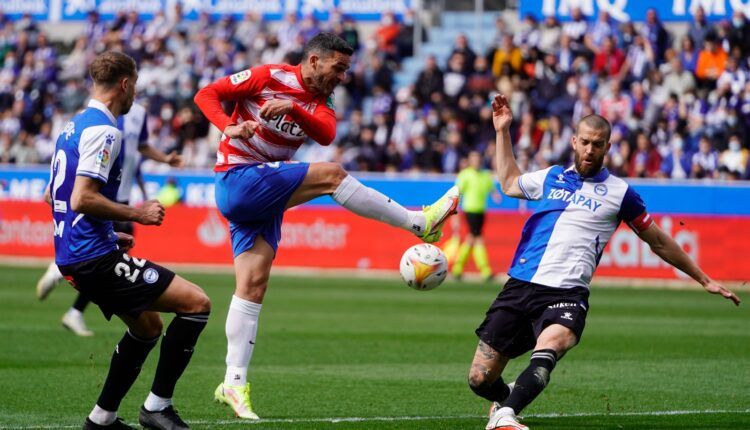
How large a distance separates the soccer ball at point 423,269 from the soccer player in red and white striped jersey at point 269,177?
0.16 meters

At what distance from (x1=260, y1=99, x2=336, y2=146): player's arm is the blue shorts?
0.80 ft

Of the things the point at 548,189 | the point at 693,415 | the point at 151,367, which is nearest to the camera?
the point at 548,189

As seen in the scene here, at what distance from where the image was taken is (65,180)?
697cm

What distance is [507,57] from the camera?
27359 millimetres

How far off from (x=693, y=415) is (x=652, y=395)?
115 centimetres

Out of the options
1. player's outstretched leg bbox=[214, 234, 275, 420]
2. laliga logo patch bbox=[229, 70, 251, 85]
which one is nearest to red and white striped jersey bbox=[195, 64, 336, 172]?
laliga logo patch bbox=[229, 70, 251, 85]

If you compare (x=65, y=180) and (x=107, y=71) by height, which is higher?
(x=107, y=71)

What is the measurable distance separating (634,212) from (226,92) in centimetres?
279

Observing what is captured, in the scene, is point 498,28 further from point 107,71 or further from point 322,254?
point 107,71

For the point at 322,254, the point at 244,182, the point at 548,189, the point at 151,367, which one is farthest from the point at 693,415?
the point at 322,254

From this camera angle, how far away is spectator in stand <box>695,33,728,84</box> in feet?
82.8

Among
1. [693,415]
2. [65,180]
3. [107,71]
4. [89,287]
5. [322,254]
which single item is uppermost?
[107,71]

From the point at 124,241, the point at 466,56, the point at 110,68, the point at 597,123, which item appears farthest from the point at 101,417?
the point at 466,56

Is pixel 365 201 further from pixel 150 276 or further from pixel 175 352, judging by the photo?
pixel 150 276
